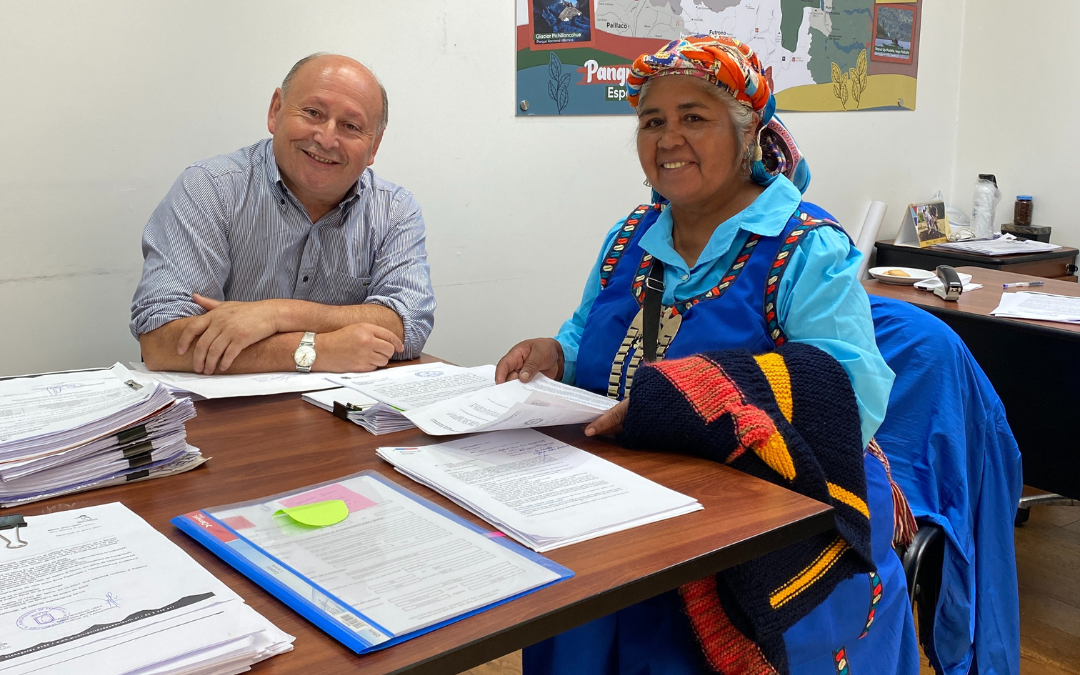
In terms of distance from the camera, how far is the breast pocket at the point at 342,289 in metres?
2.03

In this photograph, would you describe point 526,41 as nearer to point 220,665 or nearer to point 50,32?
point 50,32

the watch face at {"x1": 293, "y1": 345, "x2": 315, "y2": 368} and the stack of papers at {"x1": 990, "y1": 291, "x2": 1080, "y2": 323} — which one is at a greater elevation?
the watch face at {"x1": 293, "y1": 345, "x2": 315, "y2": 368}

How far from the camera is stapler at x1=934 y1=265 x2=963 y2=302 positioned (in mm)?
2645

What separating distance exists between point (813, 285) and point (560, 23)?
5.82 feet

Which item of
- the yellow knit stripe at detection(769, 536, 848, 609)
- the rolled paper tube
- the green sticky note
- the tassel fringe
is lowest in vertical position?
the tassel fringe

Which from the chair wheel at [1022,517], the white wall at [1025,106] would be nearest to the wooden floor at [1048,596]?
the chair wheel at [1022,517]

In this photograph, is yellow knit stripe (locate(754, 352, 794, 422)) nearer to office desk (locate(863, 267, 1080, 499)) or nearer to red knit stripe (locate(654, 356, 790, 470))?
red knit stripe (locate(654, 356, 790, 470))

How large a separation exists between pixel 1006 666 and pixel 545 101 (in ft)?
6.71

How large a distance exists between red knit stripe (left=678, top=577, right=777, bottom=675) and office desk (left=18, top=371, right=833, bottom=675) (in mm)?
137

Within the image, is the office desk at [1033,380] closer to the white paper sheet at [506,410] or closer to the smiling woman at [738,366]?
the smiling woman at [738,366]

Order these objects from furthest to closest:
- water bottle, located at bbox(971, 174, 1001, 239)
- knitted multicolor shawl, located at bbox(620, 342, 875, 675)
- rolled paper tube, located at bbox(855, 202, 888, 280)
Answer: water bottle, located at bbox(971, 174, 1001, 239) < rolled paper tube, located at bbox(855, 202, 888, 280) < knitted multicolor shawl, located at bbox(620, 342, 875, 675)

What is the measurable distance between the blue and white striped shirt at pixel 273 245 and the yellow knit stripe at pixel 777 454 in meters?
0.95

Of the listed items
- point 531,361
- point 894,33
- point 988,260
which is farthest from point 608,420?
point 894,33

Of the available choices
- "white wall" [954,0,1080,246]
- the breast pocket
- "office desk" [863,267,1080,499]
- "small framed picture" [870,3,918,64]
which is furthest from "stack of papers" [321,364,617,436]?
"white wall" [954,0,1080,246]
